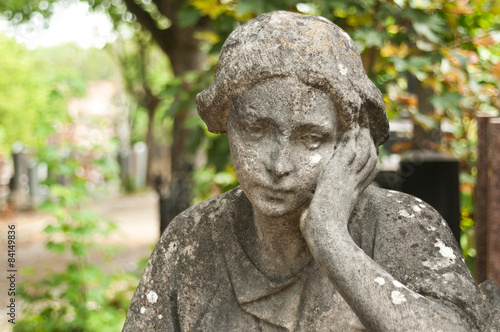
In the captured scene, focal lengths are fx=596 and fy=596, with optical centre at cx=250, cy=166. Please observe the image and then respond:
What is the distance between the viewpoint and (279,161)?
1.57 m

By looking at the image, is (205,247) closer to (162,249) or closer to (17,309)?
(162,249)

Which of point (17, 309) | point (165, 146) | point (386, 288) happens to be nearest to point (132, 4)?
point (17, 309)

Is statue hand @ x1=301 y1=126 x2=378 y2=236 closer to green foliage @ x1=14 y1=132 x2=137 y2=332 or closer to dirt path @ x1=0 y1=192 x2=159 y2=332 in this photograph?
green foliage @ x1=14 y1=132 x2=137 y2=332

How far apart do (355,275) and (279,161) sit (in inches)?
13.8

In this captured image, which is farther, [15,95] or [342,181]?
[15,95]

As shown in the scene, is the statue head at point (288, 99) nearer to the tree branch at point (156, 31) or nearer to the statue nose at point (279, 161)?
the statue nose at point (279, 161)

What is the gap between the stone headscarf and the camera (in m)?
1.57

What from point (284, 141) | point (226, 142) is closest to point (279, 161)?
point (284, 141)

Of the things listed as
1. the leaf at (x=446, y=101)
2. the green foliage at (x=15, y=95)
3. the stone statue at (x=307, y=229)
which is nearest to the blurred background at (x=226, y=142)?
the leaf at (x=446, y=101)

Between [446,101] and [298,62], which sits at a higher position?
[298,62]

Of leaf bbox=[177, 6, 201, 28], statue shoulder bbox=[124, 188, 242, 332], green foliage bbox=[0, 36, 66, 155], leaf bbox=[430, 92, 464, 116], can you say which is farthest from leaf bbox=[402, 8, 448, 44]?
green foliage bbox=[0, 36, 66, 155]

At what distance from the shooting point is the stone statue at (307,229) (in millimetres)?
1514

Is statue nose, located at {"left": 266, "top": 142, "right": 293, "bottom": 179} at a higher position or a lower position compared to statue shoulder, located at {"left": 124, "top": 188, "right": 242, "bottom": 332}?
higher

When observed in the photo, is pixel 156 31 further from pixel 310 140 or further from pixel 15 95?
pixel 15 95
